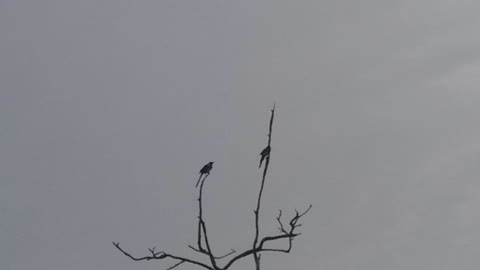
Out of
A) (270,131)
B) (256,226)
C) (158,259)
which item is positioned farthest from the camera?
(158,259)

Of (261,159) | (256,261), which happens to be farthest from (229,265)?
(261,159)

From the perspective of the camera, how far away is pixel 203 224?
436 cm

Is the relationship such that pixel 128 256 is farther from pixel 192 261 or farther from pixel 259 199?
pixel 259 199

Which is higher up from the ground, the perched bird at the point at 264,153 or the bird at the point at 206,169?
the bird at the point at 206,169

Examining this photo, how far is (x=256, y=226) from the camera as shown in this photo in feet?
13.7

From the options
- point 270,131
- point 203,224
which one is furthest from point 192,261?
point 270,131

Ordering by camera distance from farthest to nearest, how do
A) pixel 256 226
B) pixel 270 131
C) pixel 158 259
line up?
pixel 158 259
pixel 256 226
pixel 270 131

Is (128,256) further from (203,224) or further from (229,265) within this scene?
(229,265)

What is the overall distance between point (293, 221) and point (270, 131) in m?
1.05

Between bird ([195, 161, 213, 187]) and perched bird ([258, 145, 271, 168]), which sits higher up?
bird ([195, 161, 213, 187])

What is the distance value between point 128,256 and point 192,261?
0.54 m

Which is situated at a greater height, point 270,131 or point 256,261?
point 270,131

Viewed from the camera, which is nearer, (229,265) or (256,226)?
(229,265)

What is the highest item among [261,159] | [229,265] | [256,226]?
[261,159]
